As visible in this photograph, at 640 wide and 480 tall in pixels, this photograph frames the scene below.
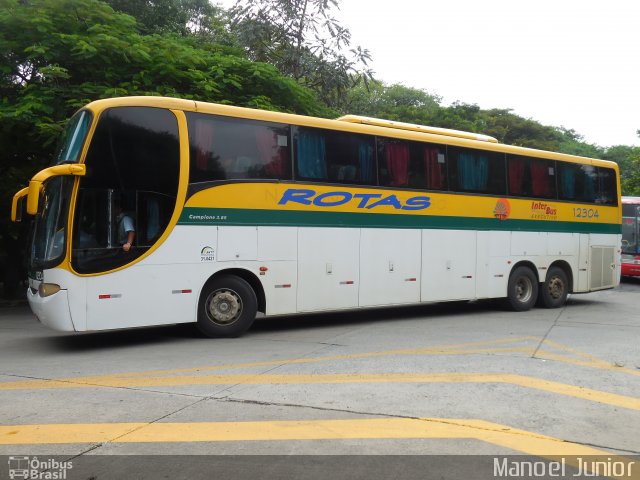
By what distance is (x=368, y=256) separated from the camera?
1089 cm

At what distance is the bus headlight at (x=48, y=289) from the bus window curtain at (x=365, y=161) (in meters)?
5.42

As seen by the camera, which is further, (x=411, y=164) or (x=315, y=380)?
(x=411, y=164)

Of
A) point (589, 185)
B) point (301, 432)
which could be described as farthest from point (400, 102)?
point (301, 432)

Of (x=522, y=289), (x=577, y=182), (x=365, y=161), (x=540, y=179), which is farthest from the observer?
(x=577, y=182)

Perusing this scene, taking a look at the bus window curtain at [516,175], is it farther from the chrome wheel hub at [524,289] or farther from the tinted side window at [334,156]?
the tinted side window at [334,156]

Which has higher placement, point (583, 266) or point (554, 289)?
point (583, 266)

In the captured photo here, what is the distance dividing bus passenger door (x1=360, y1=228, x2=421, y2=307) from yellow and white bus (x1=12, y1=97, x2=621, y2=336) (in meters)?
0.03

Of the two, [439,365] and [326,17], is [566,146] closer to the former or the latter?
[326,17]

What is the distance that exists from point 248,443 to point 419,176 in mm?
8012

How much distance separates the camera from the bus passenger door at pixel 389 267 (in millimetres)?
10852

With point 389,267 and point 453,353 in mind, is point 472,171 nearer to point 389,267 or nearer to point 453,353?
point 389,267

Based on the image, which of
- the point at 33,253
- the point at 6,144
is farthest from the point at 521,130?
the point at 33,253

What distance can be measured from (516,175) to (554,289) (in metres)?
3.11

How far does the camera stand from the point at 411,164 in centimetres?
1139
